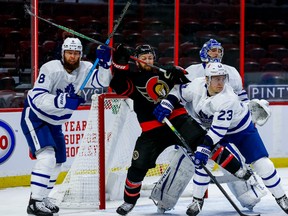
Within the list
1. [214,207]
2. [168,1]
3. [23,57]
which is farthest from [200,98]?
[168,1]

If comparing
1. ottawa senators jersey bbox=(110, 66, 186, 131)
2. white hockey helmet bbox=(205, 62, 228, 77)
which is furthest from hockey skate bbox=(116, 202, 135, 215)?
white hockey helmet bbox=(205, 62, 228, 77)

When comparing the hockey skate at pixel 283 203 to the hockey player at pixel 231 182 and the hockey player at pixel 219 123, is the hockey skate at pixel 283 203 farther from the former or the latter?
the hockey player at pixel 231 182

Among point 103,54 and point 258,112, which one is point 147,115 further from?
point 258,112

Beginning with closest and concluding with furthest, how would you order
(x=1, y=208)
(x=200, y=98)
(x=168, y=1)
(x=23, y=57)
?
(x=200, y=98) < (x=1, y=208) < (x=23, y=57) < (x=168, y=1)

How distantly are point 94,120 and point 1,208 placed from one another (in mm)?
823

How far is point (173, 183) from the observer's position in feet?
22.6

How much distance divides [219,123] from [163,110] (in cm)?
38

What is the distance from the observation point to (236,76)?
285 inches

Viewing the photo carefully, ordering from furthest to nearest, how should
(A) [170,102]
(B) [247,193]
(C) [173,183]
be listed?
(B) [247,193] → (C) [173,183] → (A) [170,102]

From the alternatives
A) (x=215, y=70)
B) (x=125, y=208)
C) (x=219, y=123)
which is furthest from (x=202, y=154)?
(x=125, y=208)

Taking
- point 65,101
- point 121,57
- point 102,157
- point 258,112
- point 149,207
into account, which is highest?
point 121,57

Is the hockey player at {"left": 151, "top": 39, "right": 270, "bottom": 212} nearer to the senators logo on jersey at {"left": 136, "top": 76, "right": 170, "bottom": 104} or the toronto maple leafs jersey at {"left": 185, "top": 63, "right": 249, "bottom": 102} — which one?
the toronto maple leafs jersey at {"left": 185, "top": 63, "right": 249, "bottom": 102}

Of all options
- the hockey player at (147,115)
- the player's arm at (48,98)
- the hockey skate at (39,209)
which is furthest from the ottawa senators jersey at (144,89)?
the hockey skate at (39,209)

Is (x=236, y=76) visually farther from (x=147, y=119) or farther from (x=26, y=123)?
(x=26, y=123)
